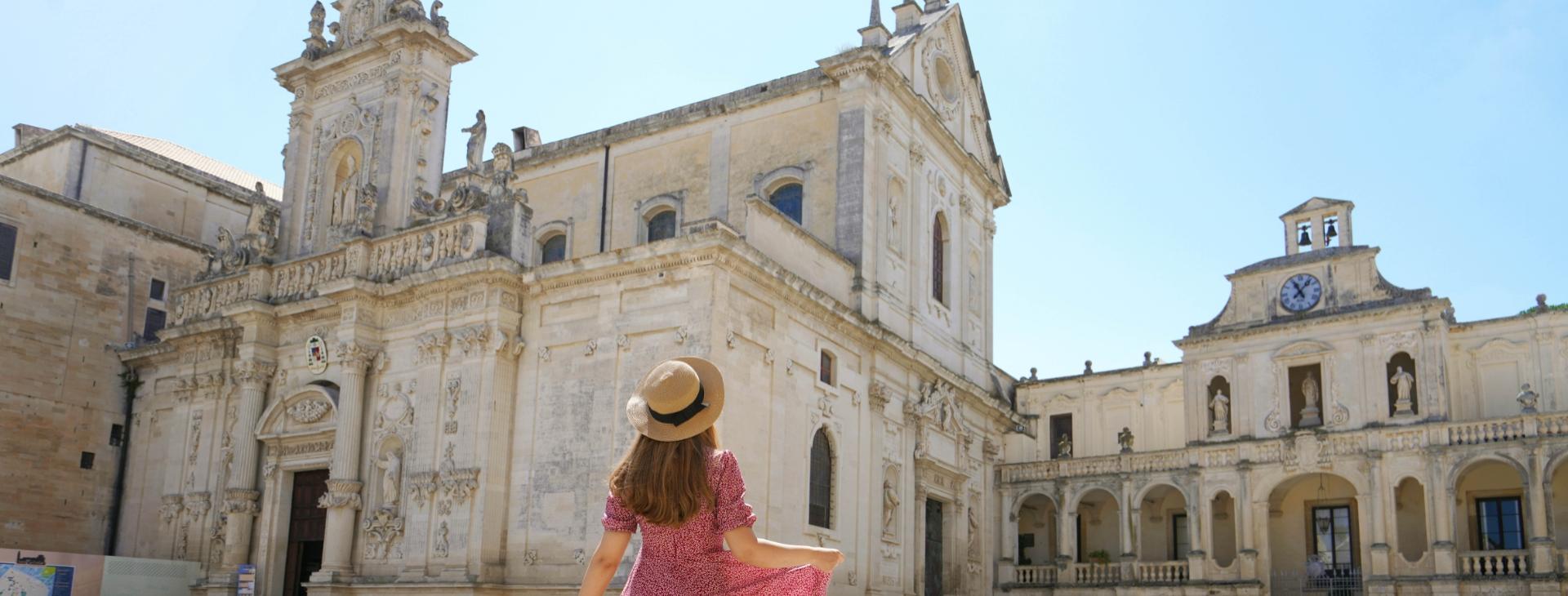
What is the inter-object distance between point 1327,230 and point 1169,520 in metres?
8.76

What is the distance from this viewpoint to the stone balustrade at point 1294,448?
30.1m

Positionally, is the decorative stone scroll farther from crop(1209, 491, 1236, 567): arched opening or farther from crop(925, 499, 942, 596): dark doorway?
crop(1209, 491, 1236, 567): arched opening

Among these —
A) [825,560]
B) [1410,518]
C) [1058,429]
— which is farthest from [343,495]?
[1410,518]

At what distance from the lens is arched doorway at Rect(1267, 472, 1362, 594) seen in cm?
3288

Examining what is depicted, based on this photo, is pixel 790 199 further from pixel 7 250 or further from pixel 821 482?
pixel 7 250

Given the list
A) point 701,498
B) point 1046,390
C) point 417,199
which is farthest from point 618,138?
point 701,498

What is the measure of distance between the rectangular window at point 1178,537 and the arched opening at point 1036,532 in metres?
3.19

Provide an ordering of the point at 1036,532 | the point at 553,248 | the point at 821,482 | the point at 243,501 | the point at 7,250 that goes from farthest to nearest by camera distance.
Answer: the point at 1036,532, the point at 553,248, the point at 7,250, the point at 243,501, the point at 821,482

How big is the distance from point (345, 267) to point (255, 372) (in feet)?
8.56

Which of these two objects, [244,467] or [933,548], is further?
[933,548]

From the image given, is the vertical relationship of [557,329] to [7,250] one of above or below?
below

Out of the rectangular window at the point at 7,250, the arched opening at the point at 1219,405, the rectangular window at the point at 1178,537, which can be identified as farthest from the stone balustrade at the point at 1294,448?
the rectangular window at the point at 7,250

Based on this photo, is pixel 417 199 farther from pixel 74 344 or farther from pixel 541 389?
pixel 74 344

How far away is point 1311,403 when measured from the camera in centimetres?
3356
